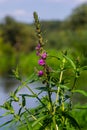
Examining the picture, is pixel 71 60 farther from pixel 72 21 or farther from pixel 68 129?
pixel 72 21

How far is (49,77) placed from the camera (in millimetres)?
3580

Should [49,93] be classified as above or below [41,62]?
below

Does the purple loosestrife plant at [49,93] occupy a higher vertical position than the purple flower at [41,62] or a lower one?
lower

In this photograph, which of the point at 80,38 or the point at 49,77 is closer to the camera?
the point at 49,77

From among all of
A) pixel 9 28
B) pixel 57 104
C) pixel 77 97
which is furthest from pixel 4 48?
pixel 57 104

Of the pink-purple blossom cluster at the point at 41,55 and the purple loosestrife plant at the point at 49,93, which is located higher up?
the pink-purple blossom cluster at the point at 41,55

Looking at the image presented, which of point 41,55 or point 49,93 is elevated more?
point 41,55

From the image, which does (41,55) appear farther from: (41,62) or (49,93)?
(49,93)

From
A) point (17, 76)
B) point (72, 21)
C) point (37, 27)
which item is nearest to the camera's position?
point (37, 27)

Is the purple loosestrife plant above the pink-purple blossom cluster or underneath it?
underneath

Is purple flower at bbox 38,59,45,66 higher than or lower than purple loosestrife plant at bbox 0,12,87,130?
higher

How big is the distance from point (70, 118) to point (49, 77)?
34 cm

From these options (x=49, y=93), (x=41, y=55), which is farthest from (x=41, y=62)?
(x=49, y=93)

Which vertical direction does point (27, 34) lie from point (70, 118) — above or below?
below
